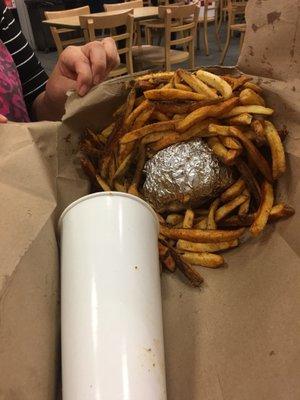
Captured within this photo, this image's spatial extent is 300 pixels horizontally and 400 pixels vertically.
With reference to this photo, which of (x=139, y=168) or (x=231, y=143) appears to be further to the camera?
(x=139, y=168)

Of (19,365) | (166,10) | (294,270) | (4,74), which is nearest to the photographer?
(19,365)

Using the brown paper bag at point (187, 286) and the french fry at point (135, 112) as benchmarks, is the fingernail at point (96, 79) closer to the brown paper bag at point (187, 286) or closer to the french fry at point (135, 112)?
the brown paper bag at point (187, 286)

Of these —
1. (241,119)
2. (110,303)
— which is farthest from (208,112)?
(110,303)

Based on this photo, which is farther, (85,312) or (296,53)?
(296,53)

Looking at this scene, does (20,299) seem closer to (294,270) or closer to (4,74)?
(294,270)

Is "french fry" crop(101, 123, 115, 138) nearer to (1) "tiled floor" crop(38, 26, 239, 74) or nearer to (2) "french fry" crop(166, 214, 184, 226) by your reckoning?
(2) "french fry" crop(166, 214, 184, 226)

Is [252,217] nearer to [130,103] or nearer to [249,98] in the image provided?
[249,98]

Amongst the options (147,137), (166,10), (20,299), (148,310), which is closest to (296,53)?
(147,137)
